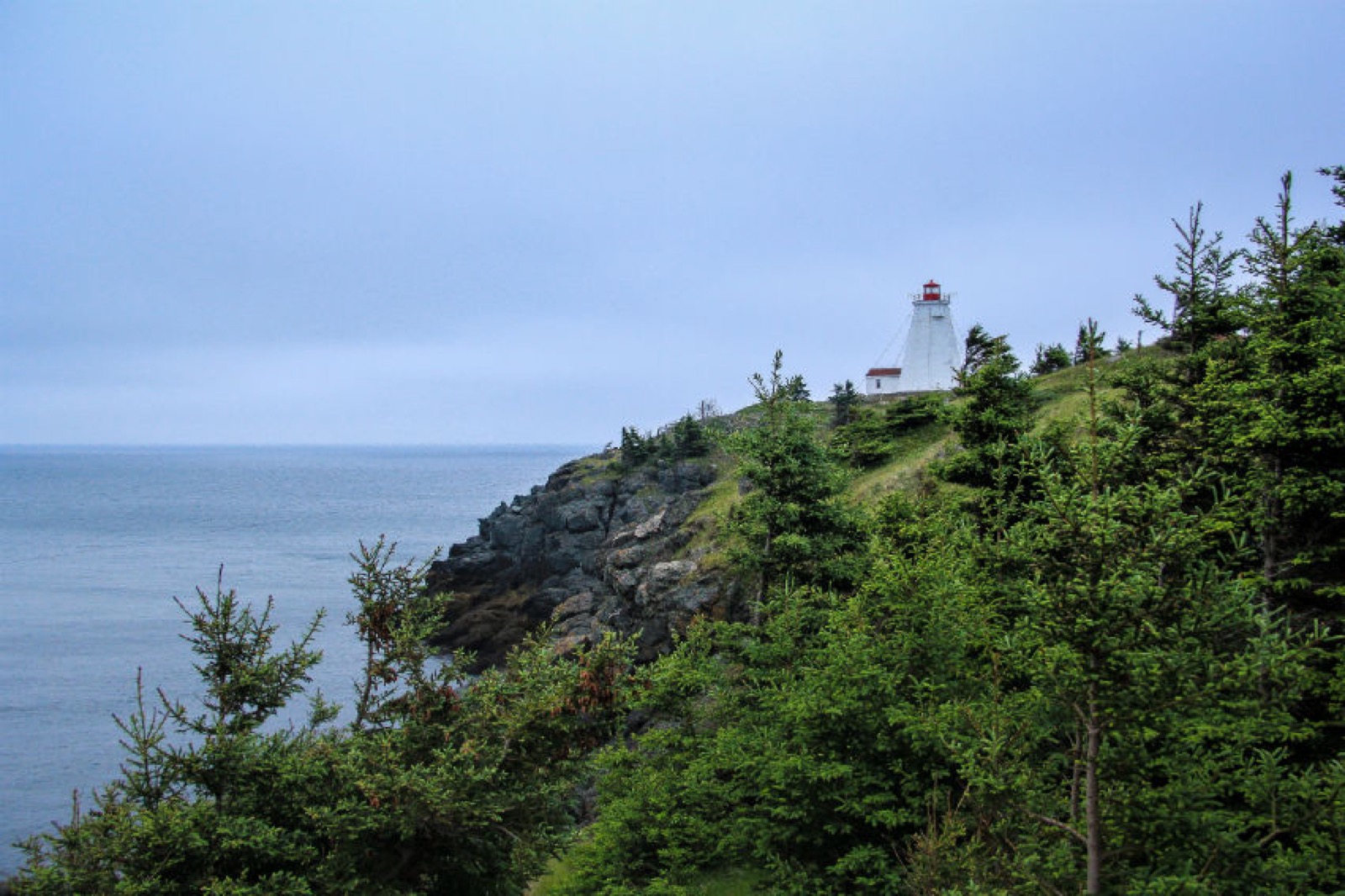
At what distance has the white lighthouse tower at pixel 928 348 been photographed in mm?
79938

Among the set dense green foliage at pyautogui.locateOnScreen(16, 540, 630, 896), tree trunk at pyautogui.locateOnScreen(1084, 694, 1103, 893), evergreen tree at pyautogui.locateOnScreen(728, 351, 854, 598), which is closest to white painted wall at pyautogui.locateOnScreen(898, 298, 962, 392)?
evergreen tree at pyautogui.locateOnScreen(728, 351, 854, 598)

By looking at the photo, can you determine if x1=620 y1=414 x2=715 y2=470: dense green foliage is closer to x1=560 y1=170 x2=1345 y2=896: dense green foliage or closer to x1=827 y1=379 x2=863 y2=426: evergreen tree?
x1=827 y1=379 x2=863 y2=426: evergreen tree

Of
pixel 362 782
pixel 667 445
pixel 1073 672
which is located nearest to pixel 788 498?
pixel 362 782

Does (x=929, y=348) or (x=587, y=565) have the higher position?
(x=929, y=348)

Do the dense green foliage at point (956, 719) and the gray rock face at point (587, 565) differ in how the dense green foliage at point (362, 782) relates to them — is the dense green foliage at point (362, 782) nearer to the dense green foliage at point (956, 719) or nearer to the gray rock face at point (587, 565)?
the dense green foliage at point (956, 719)

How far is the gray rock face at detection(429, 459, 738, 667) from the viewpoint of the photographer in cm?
3866

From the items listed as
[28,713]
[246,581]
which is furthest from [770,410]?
[246,581]

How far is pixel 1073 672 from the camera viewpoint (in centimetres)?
791

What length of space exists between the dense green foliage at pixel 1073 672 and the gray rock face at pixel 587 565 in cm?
1502

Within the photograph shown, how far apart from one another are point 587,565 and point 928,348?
4087 cm

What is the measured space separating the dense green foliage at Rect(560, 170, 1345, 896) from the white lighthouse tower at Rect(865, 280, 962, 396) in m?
58.6

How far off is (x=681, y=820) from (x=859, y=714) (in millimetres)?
4942

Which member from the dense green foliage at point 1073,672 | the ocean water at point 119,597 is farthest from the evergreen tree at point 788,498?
the ocean water at point 119,597

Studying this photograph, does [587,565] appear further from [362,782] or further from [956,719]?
[956,719]
